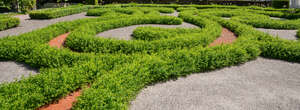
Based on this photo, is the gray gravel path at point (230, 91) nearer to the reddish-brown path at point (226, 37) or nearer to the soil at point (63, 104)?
the soil at point (63, 104)

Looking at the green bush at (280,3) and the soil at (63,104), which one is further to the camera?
the green bush at (280,3)

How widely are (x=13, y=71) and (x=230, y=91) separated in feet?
23.2

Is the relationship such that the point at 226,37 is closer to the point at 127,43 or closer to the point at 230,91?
the point at 127,43

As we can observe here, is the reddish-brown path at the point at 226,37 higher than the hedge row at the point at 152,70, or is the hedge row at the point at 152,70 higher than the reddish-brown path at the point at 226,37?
the reddish-brown path at the point at 226,37

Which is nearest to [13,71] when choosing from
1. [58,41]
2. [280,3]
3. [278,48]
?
[58,41]

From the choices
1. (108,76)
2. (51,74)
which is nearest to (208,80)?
(108,76)

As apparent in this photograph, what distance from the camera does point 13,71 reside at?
7691mm

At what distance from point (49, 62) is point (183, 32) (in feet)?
21.6

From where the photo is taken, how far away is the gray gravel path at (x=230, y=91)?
5.77 m

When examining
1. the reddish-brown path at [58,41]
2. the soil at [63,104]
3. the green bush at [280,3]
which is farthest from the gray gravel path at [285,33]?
the green bush at [280,3]

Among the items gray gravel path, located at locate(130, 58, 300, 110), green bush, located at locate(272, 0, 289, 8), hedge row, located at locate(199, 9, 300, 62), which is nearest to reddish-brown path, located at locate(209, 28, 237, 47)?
hedge row, located at locate(199, 9, 300, 62)

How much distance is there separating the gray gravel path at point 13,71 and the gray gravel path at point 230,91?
161 inches

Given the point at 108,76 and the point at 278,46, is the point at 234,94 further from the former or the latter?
the point at 278,46

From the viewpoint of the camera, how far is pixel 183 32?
1146 cm
